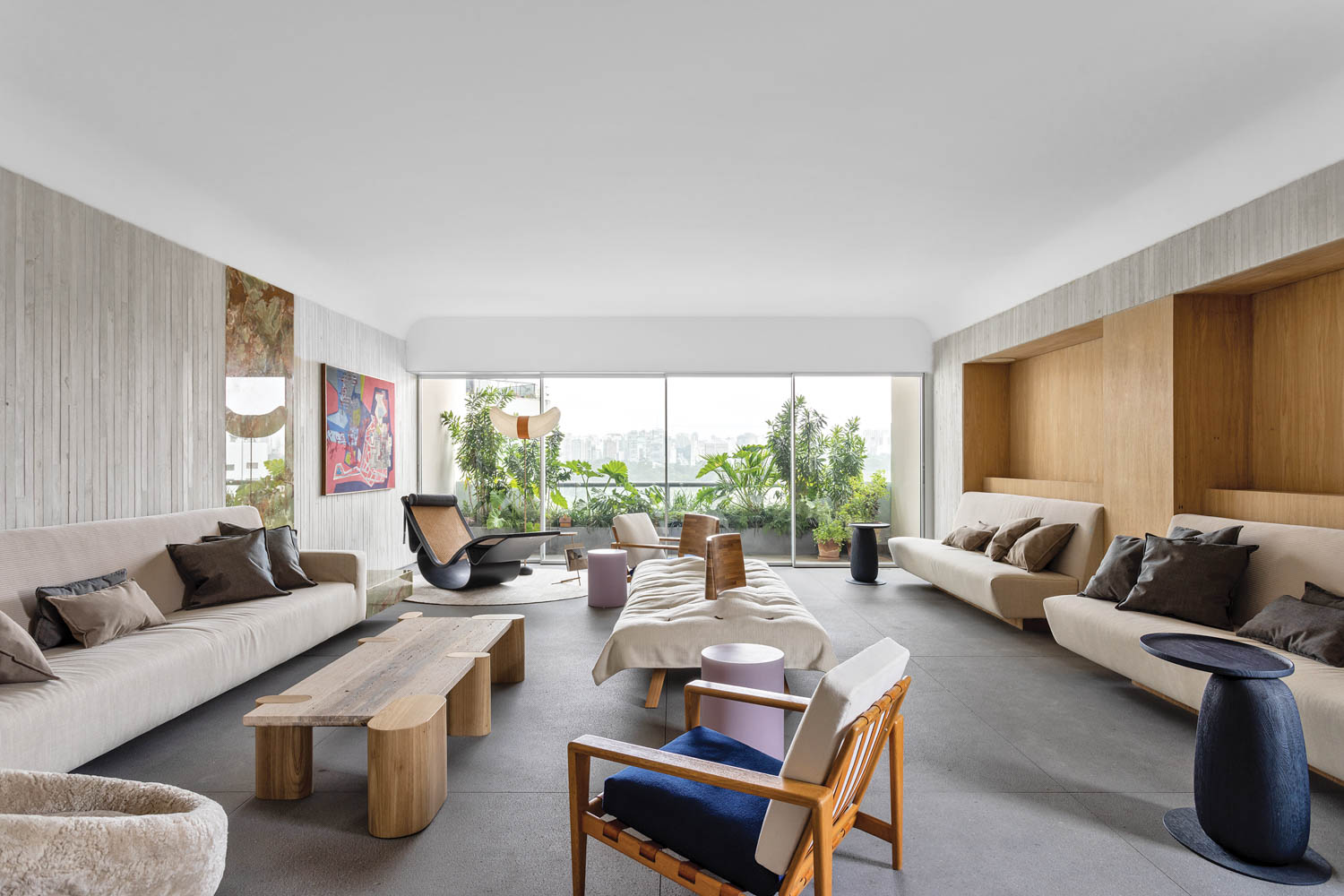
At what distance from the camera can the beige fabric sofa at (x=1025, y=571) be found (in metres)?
5.20

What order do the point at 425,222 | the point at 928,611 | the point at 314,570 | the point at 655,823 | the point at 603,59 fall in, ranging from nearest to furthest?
the point at 655,823, the point at 603,59, the point at 314,570, the point at 425,222, the point at 928,611

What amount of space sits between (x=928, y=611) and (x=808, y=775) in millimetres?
4704

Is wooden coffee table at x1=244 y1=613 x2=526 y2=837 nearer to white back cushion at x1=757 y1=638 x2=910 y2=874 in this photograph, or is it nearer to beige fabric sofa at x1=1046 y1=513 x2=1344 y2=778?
white back cushion at x1=757 y1=638 x2=910 y2=874

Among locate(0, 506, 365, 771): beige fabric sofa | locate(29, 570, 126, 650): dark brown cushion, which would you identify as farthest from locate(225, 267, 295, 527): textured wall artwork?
locate(29, 570, 126, 650): dark brown cushion

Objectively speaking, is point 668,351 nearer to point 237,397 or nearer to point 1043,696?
point 237,397

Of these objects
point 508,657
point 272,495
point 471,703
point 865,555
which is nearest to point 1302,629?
point 471,703

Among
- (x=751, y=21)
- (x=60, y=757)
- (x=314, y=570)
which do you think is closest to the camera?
(x=60, y=757)

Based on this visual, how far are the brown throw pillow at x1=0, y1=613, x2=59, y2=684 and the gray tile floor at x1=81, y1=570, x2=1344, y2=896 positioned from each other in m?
0.53

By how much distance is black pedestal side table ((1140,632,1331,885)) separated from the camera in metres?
2.23

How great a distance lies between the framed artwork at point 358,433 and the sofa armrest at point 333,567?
1.65m

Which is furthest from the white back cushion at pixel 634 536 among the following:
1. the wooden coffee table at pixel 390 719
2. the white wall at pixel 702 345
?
the wooden coffee table at pixel 390 719

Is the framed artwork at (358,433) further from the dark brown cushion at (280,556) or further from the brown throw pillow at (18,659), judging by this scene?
the brown throw pillow at (18,659)

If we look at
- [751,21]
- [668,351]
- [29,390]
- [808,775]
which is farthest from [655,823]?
[668,351]

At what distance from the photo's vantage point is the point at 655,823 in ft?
6.04
